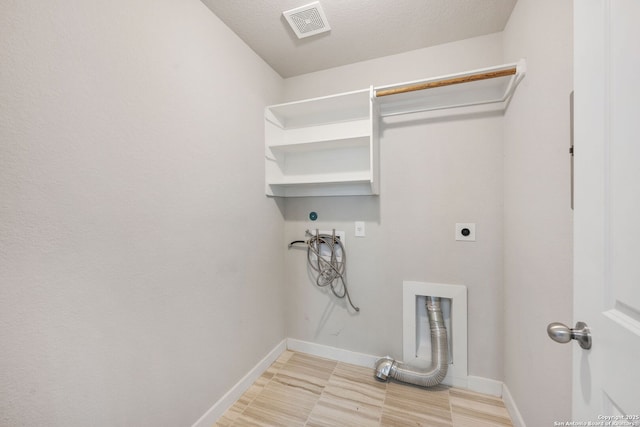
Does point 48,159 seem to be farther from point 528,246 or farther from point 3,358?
point 528,246

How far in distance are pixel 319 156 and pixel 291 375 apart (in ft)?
5.61

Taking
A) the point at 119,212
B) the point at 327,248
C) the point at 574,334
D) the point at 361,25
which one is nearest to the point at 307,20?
the point at 361,25

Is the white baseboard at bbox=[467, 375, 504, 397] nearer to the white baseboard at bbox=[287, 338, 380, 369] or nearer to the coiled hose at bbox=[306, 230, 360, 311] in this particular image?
the white baseboard at bbox=[287, 338, 380, 369]

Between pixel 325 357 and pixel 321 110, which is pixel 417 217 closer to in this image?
pixel 321 110

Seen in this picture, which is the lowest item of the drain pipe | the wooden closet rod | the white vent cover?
the drain pipe

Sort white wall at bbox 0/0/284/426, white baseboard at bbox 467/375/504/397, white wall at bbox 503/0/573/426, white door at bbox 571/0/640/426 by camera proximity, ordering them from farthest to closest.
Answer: white baseboard at bbox 467/375/504/397
white wall at bbox 503/0/573/426
white wall at bbox 0/0/284/426
white door at bbox 571/0/640/426

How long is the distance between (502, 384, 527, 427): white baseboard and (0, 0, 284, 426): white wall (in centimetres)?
165

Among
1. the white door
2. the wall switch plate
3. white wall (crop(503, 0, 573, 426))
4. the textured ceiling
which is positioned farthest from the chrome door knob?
the textured ceiling

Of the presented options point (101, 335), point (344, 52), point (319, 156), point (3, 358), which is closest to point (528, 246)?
point (319, 156)

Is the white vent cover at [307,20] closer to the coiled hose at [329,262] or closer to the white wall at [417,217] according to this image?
the white wall at [417,217]

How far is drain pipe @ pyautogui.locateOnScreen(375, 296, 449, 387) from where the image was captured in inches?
64.6

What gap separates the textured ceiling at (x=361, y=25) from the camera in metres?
1.35

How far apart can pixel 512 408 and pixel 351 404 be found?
93 cm

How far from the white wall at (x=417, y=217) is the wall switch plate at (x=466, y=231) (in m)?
0.03
